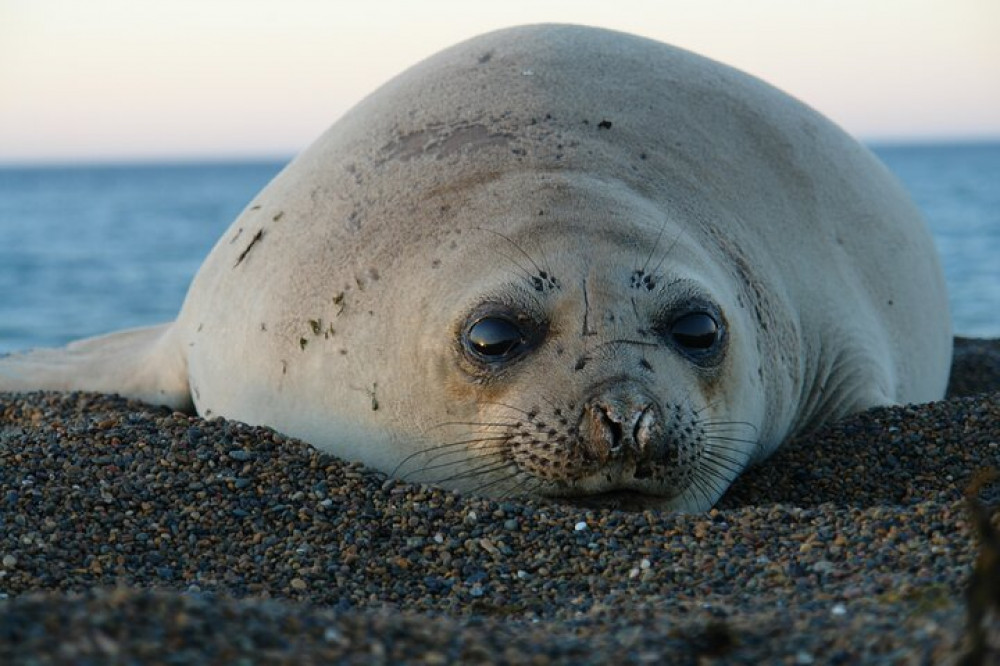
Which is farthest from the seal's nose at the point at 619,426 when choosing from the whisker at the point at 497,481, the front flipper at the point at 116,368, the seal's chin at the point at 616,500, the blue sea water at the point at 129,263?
the blue sea water at the point at 129,263

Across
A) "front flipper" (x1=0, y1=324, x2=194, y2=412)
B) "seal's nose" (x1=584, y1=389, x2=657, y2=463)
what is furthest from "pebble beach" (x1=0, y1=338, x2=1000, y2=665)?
"front flipper" (x1=0, y1=324, x2=194, y2=412)

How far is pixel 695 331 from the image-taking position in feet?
13.7

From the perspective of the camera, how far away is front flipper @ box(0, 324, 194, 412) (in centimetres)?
572

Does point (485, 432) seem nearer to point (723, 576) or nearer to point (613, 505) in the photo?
point (613, 505)

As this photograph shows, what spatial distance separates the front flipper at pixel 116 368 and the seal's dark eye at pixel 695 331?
2.32 meters

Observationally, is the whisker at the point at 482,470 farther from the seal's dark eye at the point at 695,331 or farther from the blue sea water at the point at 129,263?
the blue sea water at the point at 129,263

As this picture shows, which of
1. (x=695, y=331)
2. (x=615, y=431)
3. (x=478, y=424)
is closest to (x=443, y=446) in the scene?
(x=478, y=424)

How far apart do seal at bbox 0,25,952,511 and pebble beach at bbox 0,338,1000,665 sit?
0.82ft

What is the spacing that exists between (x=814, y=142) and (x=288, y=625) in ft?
13.8

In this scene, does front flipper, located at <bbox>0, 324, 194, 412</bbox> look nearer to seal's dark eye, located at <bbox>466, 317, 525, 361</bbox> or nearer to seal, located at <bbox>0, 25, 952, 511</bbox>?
seal, located at <bbox>0, 25, 952, 511</bbox>

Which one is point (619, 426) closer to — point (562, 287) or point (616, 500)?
point (616, 500)

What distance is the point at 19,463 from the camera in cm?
409

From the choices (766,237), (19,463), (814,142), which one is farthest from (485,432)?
(814,142)

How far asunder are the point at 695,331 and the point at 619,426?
56 centimetres
